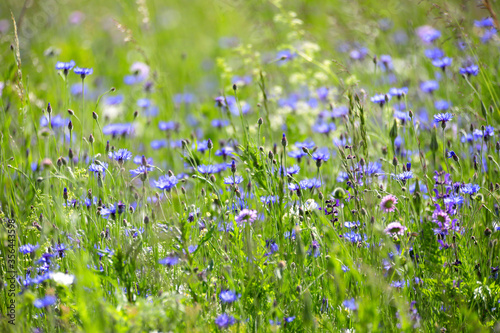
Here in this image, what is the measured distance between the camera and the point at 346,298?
6.60ft

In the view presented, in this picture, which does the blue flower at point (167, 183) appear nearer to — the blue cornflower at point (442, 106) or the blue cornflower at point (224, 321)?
the blue cornflower at point (224, 321)

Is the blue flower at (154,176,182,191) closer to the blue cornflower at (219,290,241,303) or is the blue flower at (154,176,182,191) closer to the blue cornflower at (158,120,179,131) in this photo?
the blue cornflower at (219,290,241,303)

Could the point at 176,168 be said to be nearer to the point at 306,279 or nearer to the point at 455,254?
the point at 306,279

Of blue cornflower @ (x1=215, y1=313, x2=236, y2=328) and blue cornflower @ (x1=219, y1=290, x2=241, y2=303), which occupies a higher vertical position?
blue cornflower @ (x1=219, y1=290, x2=241, y2=303)

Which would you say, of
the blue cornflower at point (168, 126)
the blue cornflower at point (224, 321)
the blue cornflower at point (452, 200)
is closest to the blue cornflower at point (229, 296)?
the blue cornflower at point (224, 321)

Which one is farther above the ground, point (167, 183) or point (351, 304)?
point (167, 183)

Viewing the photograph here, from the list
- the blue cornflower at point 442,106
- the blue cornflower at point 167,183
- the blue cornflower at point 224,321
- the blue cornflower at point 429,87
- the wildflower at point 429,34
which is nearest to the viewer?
the blue cornflower at point 224,321

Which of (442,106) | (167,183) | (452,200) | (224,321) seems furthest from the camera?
(442,106)

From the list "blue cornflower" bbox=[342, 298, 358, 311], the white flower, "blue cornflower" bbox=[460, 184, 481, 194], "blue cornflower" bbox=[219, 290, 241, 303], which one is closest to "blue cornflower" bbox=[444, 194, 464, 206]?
"blue cornflower" bbox=[460, 184, 481, 194]

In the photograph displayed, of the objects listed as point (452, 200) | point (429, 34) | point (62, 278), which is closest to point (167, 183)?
point (62, 278)

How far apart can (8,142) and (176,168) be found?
109 centimetres

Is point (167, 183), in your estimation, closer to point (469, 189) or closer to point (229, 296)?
point (229, 296)

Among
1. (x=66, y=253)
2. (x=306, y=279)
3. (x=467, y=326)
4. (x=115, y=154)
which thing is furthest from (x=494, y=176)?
(x=66, y=253)

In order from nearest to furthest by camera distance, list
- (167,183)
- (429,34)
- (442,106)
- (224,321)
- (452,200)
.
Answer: (224,321), (452,200), (167,183), (442,106), (429,34)
